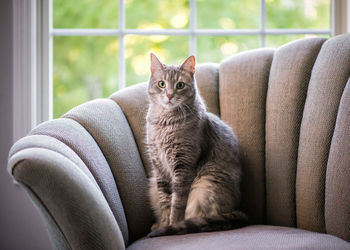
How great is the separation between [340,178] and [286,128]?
1.25ft

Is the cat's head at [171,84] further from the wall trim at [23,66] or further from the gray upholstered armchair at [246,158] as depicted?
the wall trim at [23,66]

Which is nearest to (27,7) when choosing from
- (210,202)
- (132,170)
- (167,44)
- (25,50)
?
(25,50)

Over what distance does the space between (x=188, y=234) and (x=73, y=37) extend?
151 cm

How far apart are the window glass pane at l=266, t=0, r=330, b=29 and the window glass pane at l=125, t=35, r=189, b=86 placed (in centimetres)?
58

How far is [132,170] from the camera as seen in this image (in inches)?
62.4

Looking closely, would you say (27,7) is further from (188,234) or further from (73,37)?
(188,234)

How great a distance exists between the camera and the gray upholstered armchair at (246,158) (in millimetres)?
1021

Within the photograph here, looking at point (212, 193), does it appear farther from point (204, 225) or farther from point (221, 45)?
point (221, 45)

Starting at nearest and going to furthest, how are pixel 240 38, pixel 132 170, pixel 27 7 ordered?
pixel 132 170 < pixel 27 7 < pixel 240 38

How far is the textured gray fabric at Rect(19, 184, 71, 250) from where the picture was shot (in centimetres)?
101

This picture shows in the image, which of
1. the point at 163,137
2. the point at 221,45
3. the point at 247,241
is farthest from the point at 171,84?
the point at 221,45

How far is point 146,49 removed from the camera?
228 cm

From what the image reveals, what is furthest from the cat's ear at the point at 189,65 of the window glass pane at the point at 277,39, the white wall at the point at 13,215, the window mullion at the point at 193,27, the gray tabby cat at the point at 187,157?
the white wall at the point at 13,215

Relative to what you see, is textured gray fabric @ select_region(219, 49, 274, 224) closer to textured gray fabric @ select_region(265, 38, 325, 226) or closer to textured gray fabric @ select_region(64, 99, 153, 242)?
textured gray fabric @ select_region(265, 38, 325, 226)
